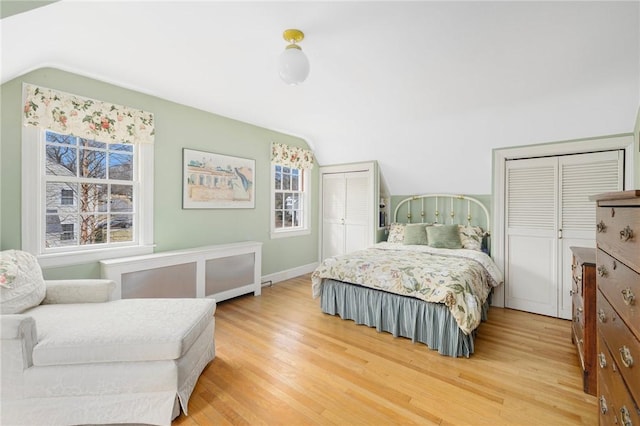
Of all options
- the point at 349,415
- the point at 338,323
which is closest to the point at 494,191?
the point at 338,323

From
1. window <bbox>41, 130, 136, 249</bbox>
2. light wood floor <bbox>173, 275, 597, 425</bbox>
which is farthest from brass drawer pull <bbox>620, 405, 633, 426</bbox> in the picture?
window <bbox>41, 130, 136, 249</bbox>

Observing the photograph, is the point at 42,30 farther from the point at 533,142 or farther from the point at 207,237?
the point at 533,142

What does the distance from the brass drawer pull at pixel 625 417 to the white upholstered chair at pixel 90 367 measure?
1.92m

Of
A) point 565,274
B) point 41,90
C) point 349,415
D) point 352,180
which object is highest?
point 41,90

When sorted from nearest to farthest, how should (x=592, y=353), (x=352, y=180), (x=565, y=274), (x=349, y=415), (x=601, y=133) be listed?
(x=349, y=415), (x=592, y=353), (x=601, y=133), (x=565, y=274), (x=352, y=180)

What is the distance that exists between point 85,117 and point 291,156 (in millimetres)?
2625

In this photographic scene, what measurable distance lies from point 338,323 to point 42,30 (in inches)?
129

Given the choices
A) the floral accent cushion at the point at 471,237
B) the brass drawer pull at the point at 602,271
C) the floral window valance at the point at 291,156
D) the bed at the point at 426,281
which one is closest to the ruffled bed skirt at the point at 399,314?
the bed at the point at 426,281

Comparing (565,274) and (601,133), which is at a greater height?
(601,133)

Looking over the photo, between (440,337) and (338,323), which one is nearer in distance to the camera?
(440,337)

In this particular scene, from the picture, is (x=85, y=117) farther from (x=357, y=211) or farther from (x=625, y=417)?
(x=625, y=417)

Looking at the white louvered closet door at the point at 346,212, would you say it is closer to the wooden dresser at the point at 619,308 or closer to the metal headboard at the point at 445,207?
the metal headboard at the point at 445,207

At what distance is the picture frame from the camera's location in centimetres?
338

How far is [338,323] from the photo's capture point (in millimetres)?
2961
